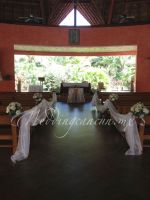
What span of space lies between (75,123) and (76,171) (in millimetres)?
3367

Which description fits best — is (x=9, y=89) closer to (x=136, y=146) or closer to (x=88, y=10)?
(x=88, y=10)

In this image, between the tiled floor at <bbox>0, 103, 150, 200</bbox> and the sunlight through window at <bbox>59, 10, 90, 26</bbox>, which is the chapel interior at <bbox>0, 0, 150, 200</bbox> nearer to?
the tiled floor at <bbox>0, 103, 150, 200</bbox>

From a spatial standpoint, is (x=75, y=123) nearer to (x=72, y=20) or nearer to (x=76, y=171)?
(x=76, y=171)

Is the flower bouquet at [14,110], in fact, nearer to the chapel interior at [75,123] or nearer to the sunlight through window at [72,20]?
the chapel interior at [75,123]

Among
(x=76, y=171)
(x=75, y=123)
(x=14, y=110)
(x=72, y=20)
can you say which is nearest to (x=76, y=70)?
(x=72, y=20)

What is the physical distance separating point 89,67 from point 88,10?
20.1 ft

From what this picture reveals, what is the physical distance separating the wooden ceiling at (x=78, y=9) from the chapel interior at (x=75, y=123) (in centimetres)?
5

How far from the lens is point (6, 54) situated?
12281mm

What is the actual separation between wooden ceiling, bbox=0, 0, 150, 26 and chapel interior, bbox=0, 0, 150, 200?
5 cm

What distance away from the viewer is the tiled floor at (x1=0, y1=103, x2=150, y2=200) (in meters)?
3.11

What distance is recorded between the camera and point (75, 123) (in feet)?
23.4

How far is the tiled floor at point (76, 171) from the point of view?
3.11 metres

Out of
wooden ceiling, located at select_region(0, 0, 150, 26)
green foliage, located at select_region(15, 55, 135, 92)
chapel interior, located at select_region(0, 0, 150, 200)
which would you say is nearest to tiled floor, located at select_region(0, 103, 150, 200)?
chapel interior, located at select_region(0, 0, 150, 200)

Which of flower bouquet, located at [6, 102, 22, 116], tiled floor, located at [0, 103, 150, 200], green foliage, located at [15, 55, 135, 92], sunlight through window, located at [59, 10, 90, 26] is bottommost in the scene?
tiled floor, located at [0, 103, 150, 200]
